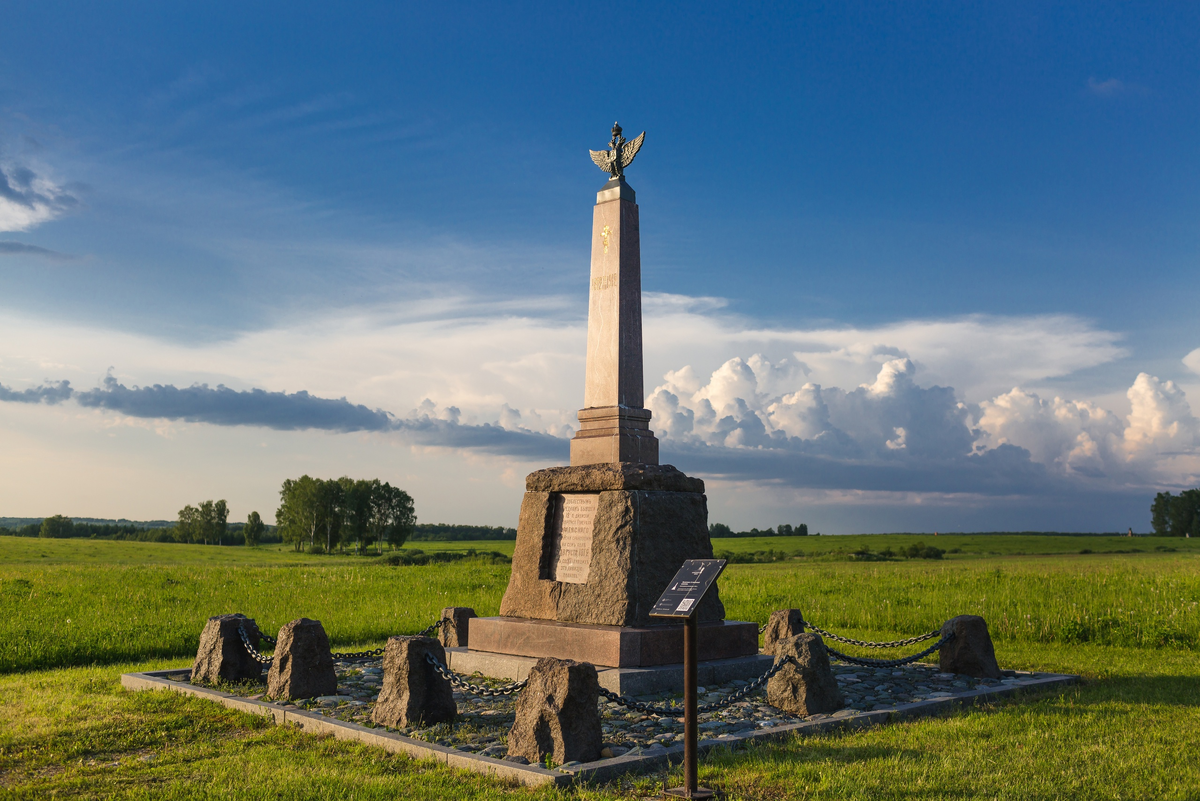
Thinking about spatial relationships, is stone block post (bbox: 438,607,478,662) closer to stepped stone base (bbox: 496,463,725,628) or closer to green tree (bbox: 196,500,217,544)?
stepped stone base (bbox: 496,463,725,628)

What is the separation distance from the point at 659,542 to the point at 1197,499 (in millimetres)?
99290

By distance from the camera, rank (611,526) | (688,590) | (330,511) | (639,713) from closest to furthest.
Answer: (688,590) < (639,713) < (611,526) < (330,511)

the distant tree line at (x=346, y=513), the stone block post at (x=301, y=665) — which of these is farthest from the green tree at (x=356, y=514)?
the stone block post at (x=301, y=665)

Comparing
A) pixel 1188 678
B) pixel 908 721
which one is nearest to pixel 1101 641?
pixel 1188 678

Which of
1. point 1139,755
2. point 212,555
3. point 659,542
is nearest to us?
point 1139,755

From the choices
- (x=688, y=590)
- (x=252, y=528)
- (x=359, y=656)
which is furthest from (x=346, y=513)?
(x=688, y=590)

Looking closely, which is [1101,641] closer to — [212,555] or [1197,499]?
[212,555]

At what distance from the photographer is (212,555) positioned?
166 feet

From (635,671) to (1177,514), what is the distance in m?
103

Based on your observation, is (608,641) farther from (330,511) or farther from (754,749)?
(330,511)

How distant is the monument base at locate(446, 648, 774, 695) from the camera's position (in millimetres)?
8734

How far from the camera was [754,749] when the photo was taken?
6.68m

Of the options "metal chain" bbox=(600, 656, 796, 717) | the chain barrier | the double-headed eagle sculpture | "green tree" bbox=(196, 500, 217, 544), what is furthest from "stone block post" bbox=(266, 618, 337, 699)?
"green tree" bbox=(196, 500, 217, 544)

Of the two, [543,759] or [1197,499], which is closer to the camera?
[543,759]
